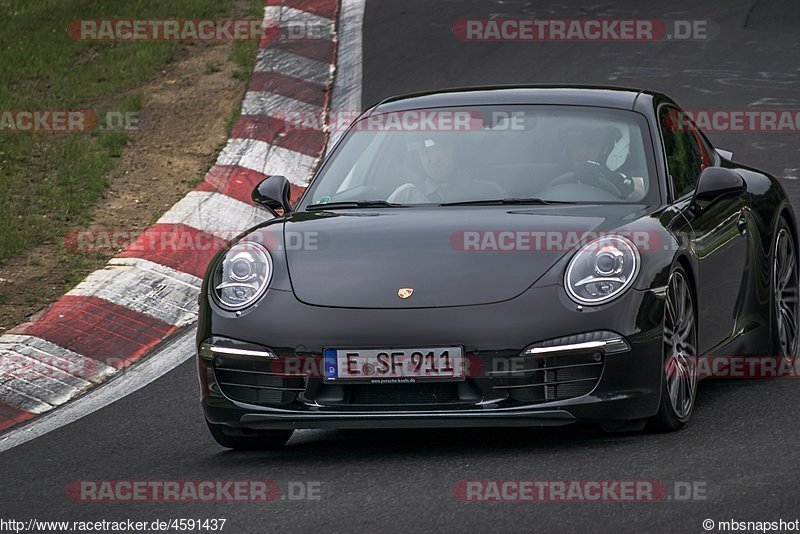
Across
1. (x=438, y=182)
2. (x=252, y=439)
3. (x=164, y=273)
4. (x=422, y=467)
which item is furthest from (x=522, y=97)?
(x=164, y=273)

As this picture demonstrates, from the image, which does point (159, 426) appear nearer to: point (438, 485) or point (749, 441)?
point (438, 485)

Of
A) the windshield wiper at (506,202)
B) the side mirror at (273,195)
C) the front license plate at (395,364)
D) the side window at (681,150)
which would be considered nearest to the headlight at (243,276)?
the front license plate at (395,364)

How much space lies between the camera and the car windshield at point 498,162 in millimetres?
6445

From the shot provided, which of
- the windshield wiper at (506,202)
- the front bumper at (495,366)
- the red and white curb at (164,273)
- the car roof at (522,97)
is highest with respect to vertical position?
the car roof at (522,97)

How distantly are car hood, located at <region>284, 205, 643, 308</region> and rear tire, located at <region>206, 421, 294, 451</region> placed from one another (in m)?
0.63

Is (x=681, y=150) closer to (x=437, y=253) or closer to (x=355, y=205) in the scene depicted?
(x=355, y=205)

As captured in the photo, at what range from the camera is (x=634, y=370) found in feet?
18.2

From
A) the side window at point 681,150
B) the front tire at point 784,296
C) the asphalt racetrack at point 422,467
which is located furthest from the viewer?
the front tire at point 784,296

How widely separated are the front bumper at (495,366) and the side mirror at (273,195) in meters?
1.23

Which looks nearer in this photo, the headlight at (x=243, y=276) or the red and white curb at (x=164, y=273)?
the headlight at (x=243, y=276)

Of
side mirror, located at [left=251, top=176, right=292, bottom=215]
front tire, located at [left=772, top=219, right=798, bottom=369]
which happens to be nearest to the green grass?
side mirror, located at [left=251, top=176, right=292, bottom=215]

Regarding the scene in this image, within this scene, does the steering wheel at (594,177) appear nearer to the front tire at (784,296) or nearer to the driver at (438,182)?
the driver at (438,182)

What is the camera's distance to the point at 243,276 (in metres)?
5.97

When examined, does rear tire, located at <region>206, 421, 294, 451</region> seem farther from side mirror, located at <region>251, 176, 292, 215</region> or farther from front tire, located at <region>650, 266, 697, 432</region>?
front tire, located at <region>650, 266, 697, 432</region>
